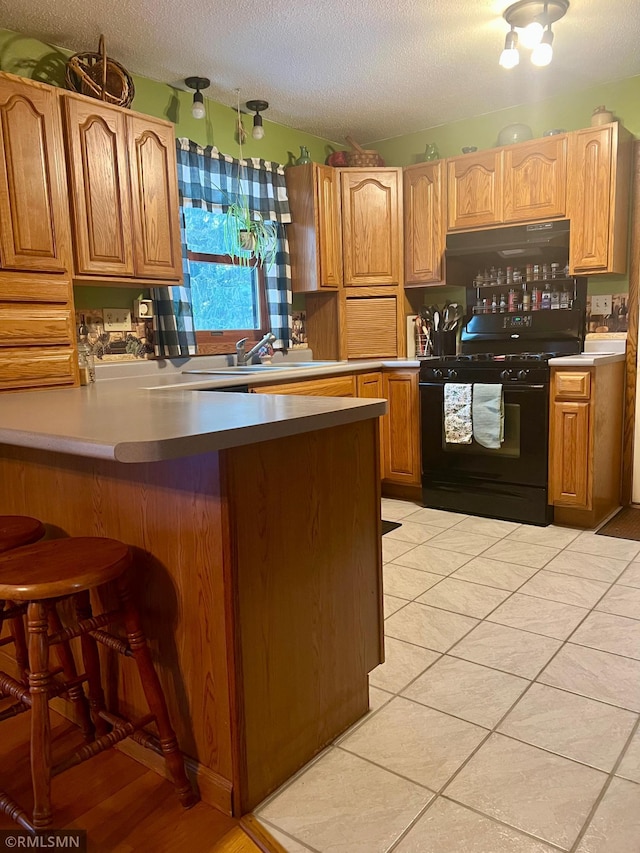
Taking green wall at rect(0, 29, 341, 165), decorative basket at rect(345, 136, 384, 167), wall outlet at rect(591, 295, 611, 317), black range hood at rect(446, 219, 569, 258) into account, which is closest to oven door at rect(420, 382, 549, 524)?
wall outlet at rect(591, 295, 611, 317)

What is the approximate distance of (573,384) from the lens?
130 inches

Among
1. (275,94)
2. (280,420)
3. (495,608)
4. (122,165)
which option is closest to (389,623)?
(495,608)

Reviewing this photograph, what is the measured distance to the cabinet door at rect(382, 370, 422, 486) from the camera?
4000 millimetres

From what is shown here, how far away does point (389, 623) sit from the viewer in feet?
7.80

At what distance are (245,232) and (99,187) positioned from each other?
1236 mm

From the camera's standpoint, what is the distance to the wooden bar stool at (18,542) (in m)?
1.59

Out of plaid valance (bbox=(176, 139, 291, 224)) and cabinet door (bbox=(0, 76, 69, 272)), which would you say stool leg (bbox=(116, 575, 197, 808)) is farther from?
plaid valance (bbox=(176, 139, 291, 224))

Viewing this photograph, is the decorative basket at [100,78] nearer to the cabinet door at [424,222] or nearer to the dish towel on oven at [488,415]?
the cabinet door at [424,222]

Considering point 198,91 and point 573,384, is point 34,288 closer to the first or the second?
point 198,91

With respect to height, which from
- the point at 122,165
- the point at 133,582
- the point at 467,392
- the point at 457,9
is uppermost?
the point at 457,9

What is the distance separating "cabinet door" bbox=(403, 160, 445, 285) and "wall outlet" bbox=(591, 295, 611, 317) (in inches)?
37.7

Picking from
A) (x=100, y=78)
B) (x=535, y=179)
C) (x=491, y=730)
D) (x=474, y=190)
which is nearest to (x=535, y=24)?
(x=535, y=179)

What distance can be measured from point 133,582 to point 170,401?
57cm

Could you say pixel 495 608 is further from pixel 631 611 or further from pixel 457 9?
pixel 457 9
